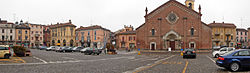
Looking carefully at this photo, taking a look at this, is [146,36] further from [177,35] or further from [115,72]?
[115,72]

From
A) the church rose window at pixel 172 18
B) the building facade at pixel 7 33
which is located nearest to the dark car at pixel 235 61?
the church rose window at pixel 172 18

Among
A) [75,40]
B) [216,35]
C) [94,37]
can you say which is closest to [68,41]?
[75,40]

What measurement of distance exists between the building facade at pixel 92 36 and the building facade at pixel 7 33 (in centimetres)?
2349

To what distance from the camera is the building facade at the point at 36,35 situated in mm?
84425

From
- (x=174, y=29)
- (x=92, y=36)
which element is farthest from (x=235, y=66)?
(x=92, y=36)

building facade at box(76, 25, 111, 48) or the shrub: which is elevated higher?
building facade at box(76, 25, 111, 48)

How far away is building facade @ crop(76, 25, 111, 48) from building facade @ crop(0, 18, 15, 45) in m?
23.5

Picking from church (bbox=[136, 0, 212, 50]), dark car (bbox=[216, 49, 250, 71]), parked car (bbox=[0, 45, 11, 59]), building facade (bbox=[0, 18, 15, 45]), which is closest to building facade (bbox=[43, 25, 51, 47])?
building facade (bbox=[0, 18, 15, 45])

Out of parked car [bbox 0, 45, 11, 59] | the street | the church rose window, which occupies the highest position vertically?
the church rose window

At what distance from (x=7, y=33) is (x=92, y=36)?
31.1 m

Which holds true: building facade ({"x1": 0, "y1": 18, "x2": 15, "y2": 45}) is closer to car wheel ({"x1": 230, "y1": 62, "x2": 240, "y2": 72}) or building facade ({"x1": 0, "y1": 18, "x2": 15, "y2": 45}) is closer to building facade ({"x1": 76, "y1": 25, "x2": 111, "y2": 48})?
building facade ({"x1": 76, "y1": 25, "x2": 111, "y2": 48})

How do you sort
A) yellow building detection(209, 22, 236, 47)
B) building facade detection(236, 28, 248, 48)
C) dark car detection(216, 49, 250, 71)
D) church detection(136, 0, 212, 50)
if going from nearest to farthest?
dark car detection(216, 49, 250, 71)
church detection(136, 0, 212, 50)
yellow building detection(209, 22, 236, 47)
building facade detection(236, 28, 248, 48)

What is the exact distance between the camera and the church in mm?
46750

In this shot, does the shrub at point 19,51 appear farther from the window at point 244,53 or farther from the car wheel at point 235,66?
the window at point 244,53
